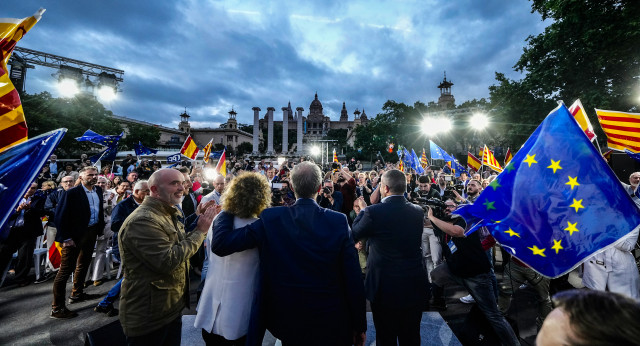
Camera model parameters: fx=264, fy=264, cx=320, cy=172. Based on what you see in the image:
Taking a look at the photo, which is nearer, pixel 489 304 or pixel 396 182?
pixel 396 182

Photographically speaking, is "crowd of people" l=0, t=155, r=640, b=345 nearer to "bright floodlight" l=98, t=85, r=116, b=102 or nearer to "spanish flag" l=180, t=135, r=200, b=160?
"spanish flag" l=180, t=135, r=200, b=160

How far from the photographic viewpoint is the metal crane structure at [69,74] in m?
32.9

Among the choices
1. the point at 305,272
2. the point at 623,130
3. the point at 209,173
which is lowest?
the point at 305,272

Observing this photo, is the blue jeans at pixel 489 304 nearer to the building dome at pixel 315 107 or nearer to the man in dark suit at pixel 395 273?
the man in dark suit at pixel 395 273

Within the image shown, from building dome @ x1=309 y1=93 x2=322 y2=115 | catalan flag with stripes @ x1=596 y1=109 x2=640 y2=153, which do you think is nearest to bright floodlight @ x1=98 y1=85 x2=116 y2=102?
catalan flag with stripes @ x1=596 y1=109 x2=640 y2=153

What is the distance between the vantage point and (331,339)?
1945 mm

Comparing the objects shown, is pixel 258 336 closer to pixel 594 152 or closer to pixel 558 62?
pixel 594 152

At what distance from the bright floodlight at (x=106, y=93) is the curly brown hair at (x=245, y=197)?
6117cm

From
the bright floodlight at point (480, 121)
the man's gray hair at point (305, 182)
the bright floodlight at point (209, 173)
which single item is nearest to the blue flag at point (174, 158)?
the bright floodlight at point (209, 173)

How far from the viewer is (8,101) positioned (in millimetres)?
1869

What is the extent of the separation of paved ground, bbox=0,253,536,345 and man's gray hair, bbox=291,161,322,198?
329 centimetres

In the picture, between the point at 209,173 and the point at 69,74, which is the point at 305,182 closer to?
the point at 209,173

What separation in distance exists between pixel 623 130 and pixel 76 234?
946cm

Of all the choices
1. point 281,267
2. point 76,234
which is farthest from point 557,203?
point 76,234
